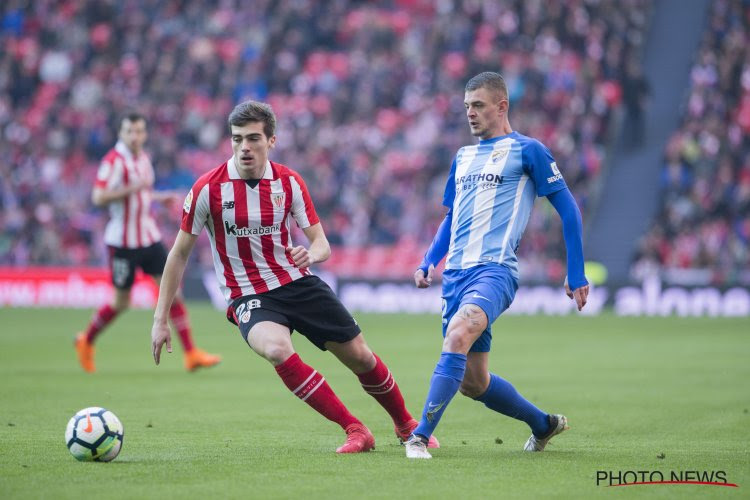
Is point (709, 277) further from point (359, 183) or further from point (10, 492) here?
point (10, 492)

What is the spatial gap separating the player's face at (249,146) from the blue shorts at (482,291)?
1.38m

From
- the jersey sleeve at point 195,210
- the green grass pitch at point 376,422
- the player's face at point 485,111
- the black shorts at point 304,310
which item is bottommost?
the green grass pitch at point 376,422

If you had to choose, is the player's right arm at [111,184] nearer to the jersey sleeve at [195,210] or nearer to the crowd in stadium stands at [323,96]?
the jersey sleeve at [195,210]

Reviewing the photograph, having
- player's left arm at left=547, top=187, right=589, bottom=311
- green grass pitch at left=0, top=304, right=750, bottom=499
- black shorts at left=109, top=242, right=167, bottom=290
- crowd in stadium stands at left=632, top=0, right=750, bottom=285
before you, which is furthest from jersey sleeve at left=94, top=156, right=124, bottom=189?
crowd in stadium stands at left=632, top=0, right=750, bottom=285

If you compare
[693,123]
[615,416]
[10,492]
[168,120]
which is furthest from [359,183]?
[10,492]

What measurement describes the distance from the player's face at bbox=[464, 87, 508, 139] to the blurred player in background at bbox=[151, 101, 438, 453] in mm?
1199

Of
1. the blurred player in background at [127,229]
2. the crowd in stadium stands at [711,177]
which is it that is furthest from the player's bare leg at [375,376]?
the crowd in stadium stands at [711,177]

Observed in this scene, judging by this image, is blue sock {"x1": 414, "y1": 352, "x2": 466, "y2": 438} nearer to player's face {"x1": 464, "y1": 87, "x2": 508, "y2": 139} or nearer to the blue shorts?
the blue shorts

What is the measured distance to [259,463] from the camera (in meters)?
6.47

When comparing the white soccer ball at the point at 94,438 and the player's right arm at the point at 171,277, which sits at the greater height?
the player's right arm at the point at 171,277

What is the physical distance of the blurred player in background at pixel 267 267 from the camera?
22.7 feet

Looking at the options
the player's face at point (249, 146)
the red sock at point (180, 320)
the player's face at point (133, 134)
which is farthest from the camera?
the player's face at point (133, 134)

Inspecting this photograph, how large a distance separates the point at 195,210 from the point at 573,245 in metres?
2.34

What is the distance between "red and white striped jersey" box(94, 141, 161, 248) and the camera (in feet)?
41.4
